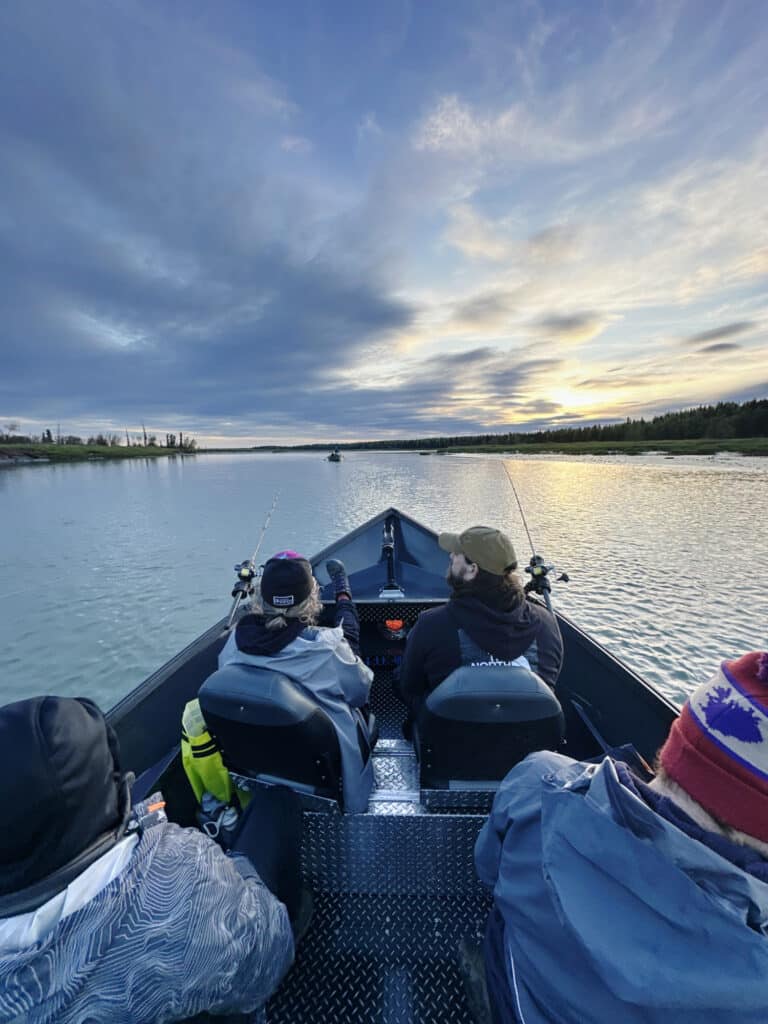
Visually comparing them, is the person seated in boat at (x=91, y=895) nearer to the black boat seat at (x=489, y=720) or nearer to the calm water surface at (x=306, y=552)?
the black boat seat at (x=489, y=720)

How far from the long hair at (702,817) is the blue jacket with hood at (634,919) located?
21 millimetres

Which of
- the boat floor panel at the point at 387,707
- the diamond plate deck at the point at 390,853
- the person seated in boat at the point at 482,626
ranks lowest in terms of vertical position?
the boat floor panel at the point at 387,707

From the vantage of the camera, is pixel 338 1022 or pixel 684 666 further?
pixel 684 666

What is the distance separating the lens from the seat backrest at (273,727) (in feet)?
5.12

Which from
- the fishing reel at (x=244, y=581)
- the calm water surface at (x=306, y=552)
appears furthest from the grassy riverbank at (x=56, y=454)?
the fishing reel at (x=244, y=581)

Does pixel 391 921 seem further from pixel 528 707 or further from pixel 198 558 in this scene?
pixel 198 558

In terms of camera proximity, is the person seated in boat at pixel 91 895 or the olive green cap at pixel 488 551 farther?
the olive green cap at pixel 488 551

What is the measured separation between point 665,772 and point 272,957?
1.18 meters

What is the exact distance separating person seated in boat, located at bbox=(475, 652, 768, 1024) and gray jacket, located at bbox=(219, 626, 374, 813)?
3.29ft

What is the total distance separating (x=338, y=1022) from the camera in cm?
145

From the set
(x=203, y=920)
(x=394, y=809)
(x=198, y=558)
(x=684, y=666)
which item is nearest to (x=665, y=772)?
(x=203, y=920)

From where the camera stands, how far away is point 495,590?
194 cm

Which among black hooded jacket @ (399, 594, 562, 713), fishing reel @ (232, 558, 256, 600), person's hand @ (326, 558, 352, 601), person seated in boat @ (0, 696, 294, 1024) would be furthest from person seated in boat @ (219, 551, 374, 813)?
fishing reel @ (232, 558, 256, 600)

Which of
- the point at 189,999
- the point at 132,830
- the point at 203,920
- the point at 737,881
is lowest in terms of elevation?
the point at 189,999
